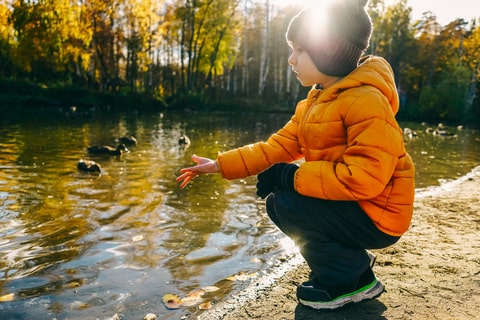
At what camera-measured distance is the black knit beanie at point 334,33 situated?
2.18 m

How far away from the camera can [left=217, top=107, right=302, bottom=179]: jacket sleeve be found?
254 cm

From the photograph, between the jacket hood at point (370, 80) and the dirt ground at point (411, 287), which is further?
the dirt ground at point (411, 287)

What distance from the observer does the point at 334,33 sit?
7.14 feet

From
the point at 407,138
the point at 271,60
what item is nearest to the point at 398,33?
the point at 271,60

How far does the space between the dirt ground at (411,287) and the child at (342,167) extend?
11 cm

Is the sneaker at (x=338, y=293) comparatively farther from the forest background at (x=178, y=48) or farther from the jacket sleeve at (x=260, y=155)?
the forest background at (x=178, y=48)

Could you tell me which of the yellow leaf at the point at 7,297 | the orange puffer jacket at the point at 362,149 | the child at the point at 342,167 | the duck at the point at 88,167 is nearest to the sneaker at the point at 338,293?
the child at the point at 342,167

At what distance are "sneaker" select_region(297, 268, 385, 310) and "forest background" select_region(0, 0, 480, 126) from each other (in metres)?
27.9

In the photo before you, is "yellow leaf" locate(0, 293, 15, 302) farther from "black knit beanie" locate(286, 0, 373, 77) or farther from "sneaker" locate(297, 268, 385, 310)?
"black knit beanie" locate(286, 0, 373, 77)

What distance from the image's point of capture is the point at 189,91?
108 ft

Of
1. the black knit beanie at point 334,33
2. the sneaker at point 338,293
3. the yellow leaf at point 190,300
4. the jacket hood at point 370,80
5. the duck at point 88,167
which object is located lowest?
the yellow leaf at point 190,300

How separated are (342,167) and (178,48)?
43481mm

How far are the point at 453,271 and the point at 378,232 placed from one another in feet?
3.15

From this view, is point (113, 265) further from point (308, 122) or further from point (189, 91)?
point (189, 91)
